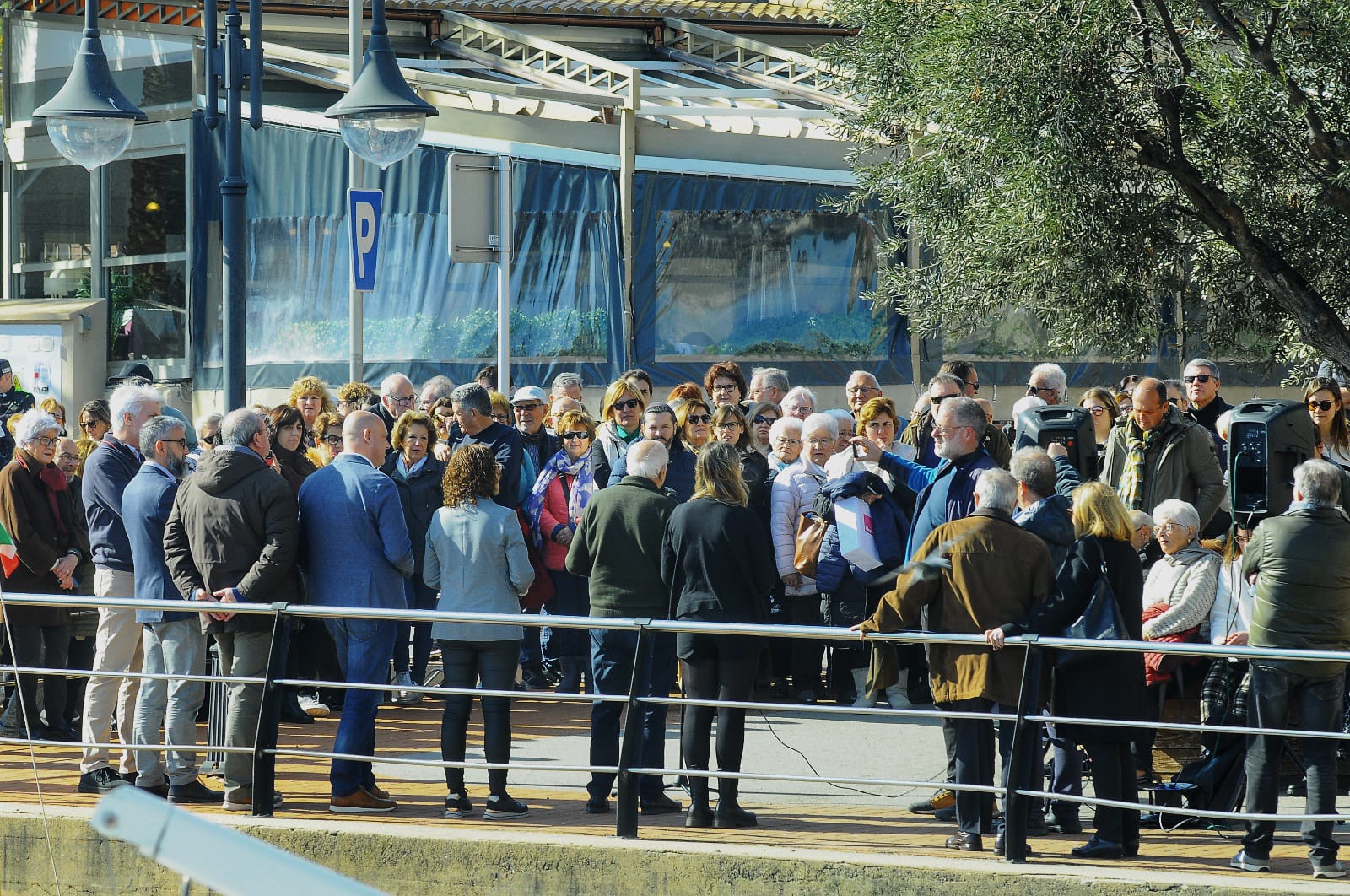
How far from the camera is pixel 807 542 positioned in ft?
33.9

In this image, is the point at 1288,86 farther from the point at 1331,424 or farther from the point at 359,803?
the point at 359,803

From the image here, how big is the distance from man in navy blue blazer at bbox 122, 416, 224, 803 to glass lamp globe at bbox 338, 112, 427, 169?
10.8ft

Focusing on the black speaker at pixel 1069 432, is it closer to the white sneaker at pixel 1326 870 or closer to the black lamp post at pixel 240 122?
the white sneaker at pixel 1326 870

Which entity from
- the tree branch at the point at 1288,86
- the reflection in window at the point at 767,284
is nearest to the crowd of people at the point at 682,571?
the tree branch at the point at 1288,86

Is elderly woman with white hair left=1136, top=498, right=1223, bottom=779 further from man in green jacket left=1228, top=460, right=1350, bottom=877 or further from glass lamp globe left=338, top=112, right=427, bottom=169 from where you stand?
glass lamp globe left=338, top=112, right=427, bottom=169

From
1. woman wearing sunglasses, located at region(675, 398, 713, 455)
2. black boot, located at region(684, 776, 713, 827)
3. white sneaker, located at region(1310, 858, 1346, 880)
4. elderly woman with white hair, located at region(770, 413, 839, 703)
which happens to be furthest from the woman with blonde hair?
white sneaker, located at region(1310, 858, 1346, 880)

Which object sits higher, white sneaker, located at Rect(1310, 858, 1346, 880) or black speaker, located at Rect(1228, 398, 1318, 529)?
black speaker, located at Rect(1228, 398, 1318, 529)

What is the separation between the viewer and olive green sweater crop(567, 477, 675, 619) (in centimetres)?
820

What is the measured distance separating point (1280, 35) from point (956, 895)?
22.4 feet

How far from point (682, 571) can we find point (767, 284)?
12820mm

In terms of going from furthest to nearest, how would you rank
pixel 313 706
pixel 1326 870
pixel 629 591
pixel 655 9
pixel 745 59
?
1. pixel 655 9
2. pixel 745 59
3. pixel 313 706
4. pixel 629 591
5. pixel 1326 870

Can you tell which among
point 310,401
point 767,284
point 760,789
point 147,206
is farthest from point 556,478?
point 147,206

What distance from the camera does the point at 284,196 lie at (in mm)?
21719

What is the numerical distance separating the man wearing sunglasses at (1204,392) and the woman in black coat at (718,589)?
4284mm
